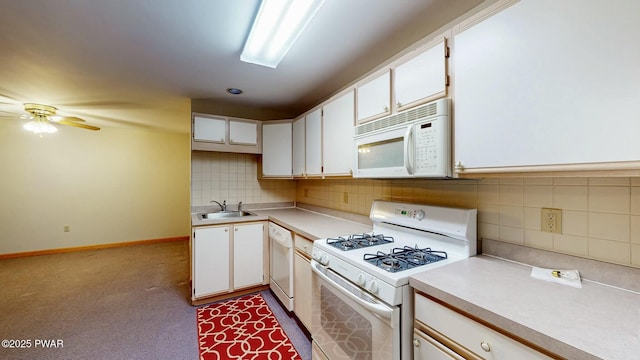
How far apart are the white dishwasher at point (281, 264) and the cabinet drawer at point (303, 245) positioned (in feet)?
0.35

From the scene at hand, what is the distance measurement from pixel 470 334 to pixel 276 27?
1814 millimetres

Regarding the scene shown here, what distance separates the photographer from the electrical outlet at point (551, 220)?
45.0 inches

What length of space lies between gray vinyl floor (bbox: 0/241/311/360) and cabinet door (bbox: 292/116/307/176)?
1450 mm

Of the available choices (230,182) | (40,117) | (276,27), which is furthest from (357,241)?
(40,117)

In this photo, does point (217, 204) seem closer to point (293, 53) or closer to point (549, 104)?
point (293, 53)

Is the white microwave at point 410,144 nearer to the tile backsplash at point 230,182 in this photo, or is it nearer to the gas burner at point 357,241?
the gas burner at point 357,241

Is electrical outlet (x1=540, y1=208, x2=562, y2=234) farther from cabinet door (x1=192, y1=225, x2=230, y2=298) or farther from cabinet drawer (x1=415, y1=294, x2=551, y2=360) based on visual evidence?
cabinet door (x1=192, y1=225, x2=230, y2=298)

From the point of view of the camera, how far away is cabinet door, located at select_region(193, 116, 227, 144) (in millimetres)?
2846

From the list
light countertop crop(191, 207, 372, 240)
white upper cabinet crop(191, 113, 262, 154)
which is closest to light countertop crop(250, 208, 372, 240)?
light countertop crop(191, 207, 372, 240)

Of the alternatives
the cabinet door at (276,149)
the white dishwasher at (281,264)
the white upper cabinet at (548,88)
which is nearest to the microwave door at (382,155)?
the white upper cabinet at (548,88)

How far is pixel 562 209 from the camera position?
44.6 inches

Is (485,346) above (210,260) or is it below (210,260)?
above

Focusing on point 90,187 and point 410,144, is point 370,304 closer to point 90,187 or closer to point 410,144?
point 410,144

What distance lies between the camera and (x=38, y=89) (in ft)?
8.68
